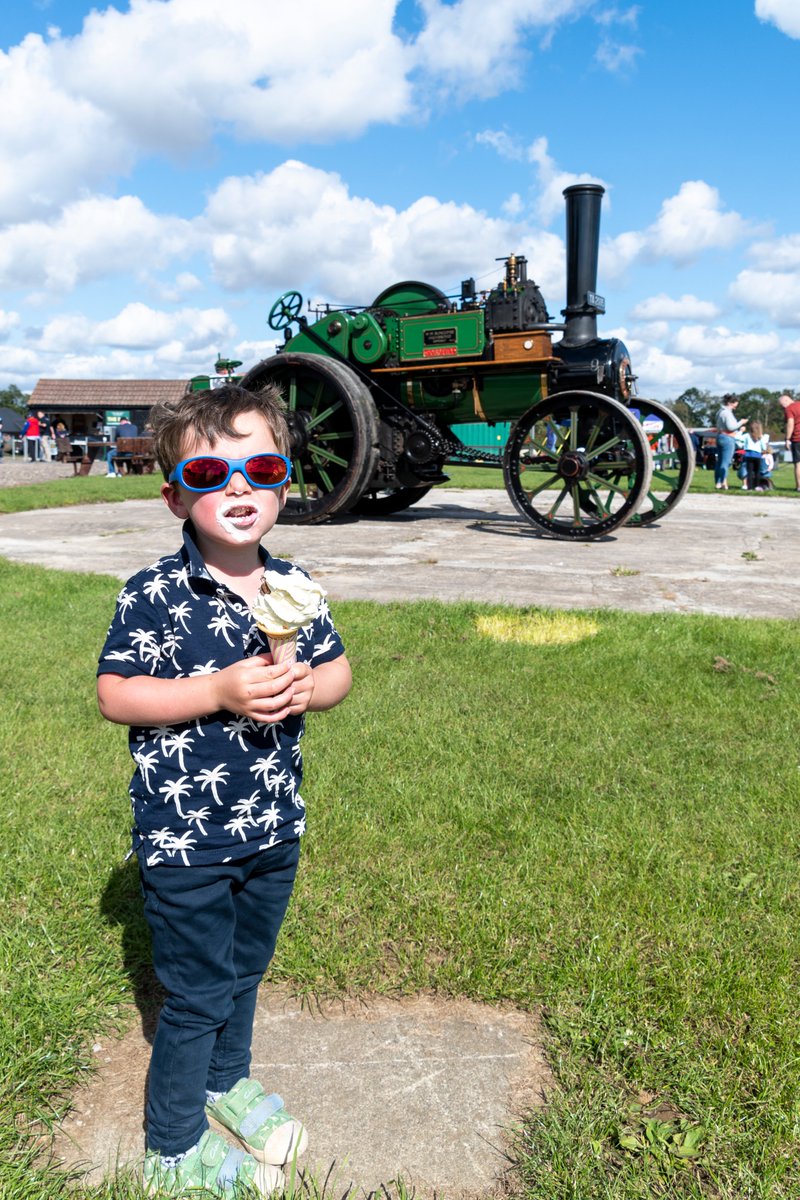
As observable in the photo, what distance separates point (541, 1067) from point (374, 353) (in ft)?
29.5

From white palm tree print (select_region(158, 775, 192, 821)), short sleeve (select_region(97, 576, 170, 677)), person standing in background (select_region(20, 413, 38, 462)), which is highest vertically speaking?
person standing in background (select_region(20, 413, 38, 462))

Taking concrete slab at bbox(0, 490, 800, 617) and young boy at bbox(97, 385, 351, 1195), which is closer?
young boy at bbox(97, 385, 351, 1195)

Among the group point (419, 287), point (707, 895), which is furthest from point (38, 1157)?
point (419, 287)

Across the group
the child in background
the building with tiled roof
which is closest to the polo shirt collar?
the child in background

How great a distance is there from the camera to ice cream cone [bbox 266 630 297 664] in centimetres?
164

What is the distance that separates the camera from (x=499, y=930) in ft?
8.16

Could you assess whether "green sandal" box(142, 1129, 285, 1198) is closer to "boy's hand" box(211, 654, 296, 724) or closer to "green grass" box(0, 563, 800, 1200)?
"green grass" box(0, 563, 800, 1200)

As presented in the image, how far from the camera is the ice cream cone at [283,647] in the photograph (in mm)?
1637

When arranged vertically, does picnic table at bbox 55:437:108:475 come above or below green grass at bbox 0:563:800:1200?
above

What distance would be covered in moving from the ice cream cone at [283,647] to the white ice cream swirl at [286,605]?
29mm

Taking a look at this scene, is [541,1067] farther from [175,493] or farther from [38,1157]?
Result: [175,493]

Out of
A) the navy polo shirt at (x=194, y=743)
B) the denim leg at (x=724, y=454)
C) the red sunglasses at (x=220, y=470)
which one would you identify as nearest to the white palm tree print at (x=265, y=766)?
the navy polo shirt at (x=194, y=743)

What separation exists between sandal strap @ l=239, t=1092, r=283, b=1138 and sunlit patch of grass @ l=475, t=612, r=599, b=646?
3.45 m

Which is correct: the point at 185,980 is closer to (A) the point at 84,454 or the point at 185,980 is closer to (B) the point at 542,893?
(B) the point at 542,893
